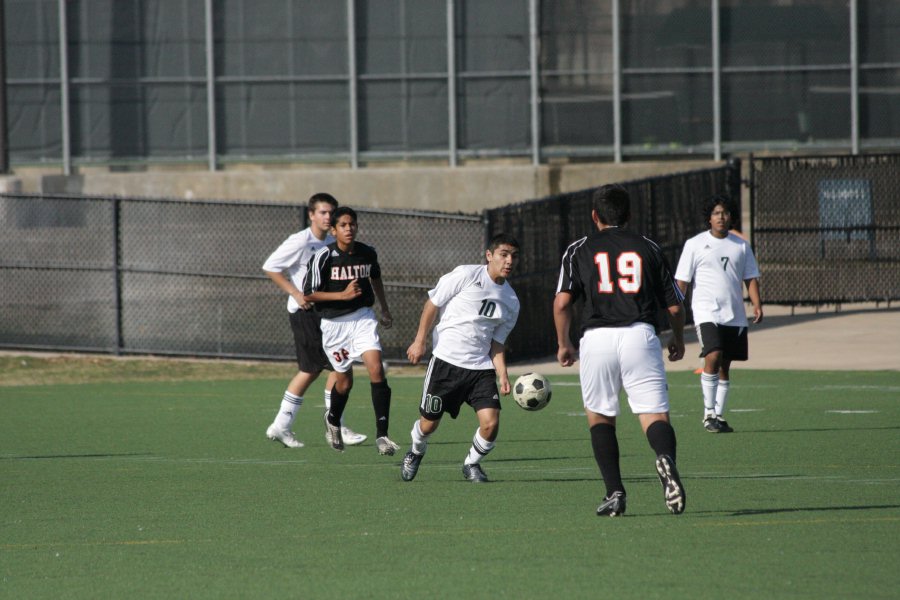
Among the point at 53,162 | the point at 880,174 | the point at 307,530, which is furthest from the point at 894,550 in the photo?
the point at 53,162

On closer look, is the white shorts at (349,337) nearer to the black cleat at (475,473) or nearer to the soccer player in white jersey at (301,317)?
the soccer player in white jersey at (301,317)

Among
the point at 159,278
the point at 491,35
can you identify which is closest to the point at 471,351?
the point at 159,278

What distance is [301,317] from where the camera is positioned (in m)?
12.6

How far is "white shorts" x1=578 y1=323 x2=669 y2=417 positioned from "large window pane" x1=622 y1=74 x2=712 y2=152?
2111cm

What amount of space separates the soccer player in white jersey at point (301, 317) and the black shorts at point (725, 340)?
326 centimetres

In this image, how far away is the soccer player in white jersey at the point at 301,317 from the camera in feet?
40.3

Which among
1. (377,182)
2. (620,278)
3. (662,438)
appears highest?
(377,182)

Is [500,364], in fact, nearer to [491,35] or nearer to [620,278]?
[620,278]

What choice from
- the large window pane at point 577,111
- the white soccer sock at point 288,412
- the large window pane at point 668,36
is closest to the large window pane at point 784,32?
the large window pane at point 668,36

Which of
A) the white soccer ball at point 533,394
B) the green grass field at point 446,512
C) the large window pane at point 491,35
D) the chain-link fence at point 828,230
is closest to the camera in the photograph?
the green grass field at point 446,512

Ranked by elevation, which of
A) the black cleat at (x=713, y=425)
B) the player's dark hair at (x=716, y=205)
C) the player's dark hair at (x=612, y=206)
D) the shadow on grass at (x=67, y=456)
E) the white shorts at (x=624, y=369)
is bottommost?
the shadow on grass at (x=67, y=456)

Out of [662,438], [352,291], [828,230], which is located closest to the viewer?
[662,438]

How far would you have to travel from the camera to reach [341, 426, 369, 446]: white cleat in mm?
12391

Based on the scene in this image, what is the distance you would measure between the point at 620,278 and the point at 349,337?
4.07 metres
